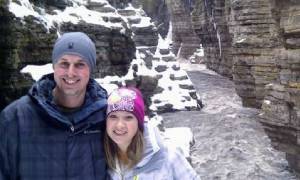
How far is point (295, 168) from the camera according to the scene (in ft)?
32.5

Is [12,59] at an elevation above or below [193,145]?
above

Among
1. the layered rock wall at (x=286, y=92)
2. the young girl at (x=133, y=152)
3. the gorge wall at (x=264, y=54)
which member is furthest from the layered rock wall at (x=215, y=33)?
the young girl at (x=133, y=152)

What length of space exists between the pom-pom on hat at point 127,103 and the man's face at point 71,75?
0.64 ft

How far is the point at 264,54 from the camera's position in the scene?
16906 millimetres

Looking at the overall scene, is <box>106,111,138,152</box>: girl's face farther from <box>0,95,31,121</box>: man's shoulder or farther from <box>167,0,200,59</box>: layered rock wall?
<box>167,0,200,59</box>: layered rock wall

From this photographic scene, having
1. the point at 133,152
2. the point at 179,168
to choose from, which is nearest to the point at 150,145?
the point at 133,152

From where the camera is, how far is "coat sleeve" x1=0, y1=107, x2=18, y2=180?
2.52 metres

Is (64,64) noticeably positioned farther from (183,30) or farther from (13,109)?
(183,30)

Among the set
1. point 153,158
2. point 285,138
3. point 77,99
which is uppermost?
point 77,99

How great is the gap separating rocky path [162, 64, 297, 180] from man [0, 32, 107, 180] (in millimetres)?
8145

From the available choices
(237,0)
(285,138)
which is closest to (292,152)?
(285,138)

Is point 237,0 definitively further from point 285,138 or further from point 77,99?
point 77,99

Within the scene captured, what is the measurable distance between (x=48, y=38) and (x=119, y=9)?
9.11 meters

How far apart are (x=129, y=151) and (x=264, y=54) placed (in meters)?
14.9
